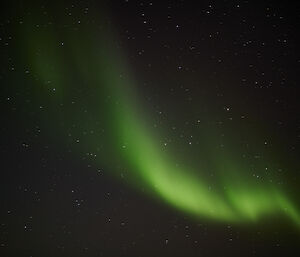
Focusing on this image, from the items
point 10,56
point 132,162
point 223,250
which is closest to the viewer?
point 10,56

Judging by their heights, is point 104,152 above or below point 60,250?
above

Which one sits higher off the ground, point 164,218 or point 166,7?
point 166,7

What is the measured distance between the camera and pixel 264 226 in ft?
4.03

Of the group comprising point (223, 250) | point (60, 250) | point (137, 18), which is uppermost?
point (137, 18)

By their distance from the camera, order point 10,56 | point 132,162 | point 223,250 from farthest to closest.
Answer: point 223,250 < point 132,162 < point 10,56

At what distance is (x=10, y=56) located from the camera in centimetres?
99

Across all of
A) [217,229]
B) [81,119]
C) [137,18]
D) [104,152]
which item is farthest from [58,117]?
[217,229]

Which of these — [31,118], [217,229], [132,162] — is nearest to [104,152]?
[132,162]

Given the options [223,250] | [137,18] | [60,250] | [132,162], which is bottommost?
[60,250]

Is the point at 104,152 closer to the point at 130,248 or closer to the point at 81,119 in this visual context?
the point at 81,119

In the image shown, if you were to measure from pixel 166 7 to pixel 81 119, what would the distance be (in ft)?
1.62

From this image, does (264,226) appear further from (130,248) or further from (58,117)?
(58,117)

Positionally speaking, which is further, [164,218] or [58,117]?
[164,218]

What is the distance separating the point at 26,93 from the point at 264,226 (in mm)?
1089
